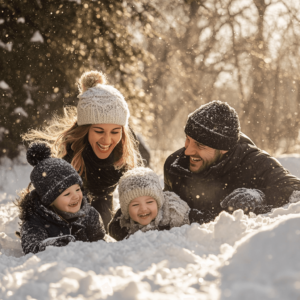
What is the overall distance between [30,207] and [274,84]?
480 inches

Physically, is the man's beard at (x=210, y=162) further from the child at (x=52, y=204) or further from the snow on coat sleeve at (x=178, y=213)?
the child at (x=52, y=204)

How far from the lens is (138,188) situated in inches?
115

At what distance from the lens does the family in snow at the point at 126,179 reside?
273 cm

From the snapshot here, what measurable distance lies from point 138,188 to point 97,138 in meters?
0.88

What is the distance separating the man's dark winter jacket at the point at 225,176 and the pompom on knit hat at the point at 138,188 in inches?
19.1

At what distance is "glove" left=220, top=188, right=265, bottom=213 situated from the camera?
2836 mm

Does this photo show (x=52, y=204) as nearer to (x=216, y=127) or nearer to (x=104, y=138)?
(x=104, y=138)

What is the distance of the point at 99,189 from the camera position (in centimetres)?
400

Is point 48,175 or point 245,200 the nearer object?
point 48,175

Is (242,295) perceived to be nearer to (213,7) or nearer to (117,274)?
(117,274)

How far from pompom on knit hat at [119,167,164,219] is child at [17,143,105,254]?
0.32 metres

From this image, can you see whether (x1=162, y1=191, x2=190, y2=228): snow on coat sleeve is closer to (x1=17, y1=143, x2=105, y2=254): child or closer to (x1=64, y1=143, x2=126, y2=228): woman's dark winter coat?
(x1=17, y1=143, x2=105, y2=254): child

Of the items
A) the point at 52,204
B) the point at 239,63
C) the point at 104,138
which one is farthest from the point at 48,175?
the point at 239,63

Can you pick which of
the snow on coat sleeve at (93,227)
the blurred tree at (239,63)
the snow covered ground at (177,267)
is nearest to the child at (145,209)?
the snow on coat sleeve at (93,227)
